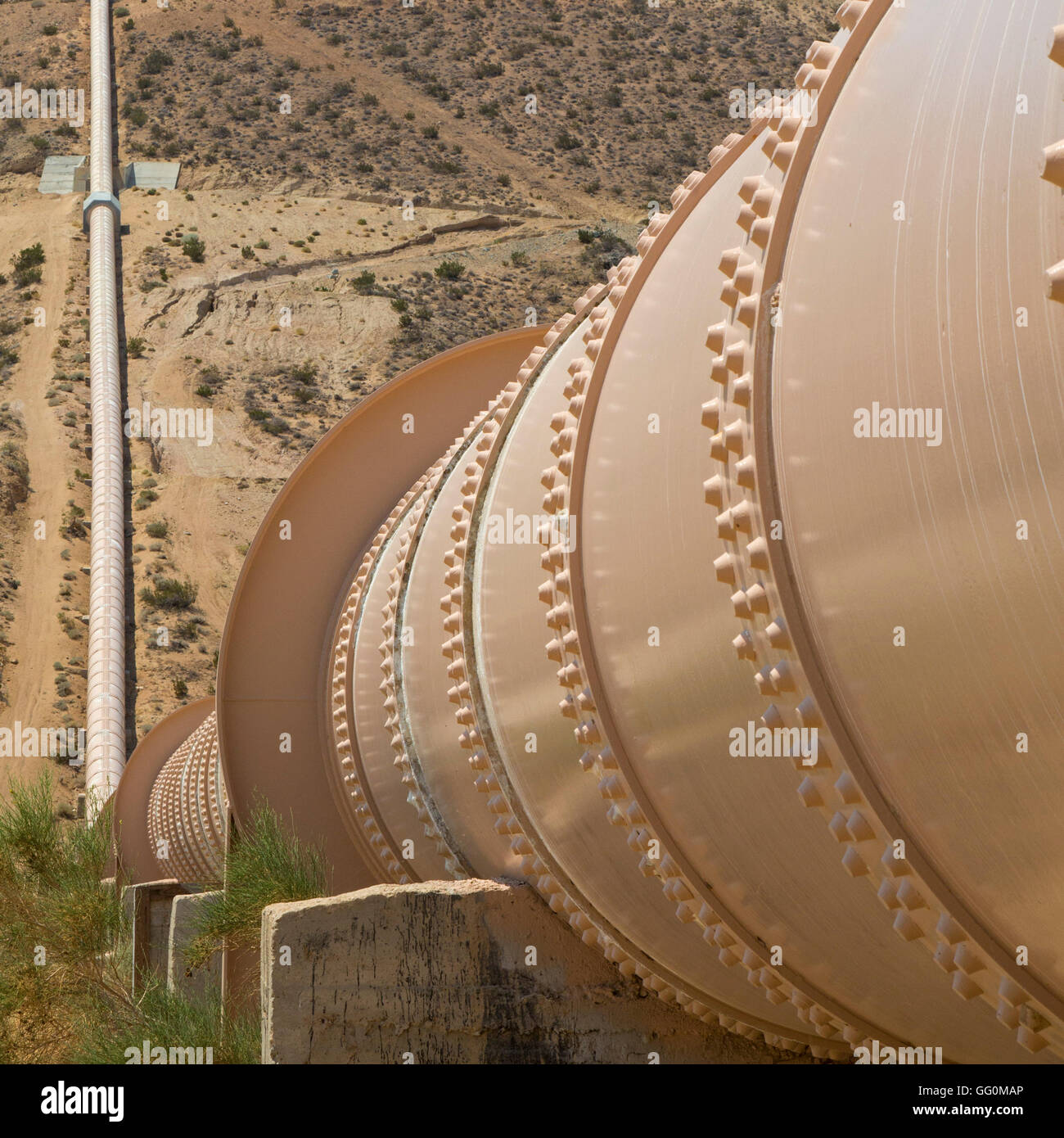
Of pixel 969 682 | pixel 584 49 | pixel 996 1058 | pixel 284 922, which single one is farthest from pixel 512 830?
pixel 584 49

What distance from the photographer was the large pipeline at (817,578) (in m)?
1.57

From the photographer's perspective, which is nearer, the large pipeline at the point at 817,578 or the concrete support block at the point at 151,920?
the large pipeline at the point at 817,578

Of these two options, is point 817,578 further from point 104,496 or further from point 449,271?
point 449,271

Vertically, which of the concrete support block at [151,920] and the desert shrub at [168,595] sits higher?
the desert shrub at [168,595]

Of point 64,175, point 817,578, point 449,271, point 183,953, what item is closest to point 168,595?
point 449,271

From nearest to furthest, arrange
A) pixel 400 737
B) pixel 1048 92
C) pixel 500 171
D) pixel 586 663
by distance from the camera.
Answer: pixel 1048 92 → pixel 586 663 → pixel 400 737 → pixel 500 171

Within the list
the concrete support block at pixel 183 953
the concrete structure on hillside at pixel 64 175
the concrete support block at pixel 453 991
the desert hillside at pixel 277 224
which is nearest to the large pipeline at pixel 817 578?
the concrete support block at pixel 453 991

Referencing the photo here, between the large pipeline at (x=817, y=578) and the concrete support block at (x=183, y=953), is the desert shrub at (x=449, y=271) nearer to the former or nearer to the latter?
the concrete support block at (x=183, y=953)

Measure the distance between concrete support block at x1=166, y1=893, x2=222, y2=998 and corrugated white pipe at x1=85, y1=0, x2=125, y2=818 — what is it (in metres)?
5.18

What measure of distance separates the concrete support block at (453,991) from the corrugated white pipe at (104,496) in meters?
9.22

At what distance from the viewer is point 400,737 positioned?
4414 millimetres

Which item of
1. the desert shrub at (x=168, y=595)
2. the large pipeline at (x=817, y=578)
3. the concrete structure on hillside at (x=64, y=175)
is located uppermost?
the concrete structure on hillside at (x=64, y=175)

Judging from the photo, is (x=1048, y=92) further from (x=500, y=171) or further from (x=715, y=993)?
(x=500, y=171)

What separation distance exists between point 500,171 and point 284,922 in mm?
41982
